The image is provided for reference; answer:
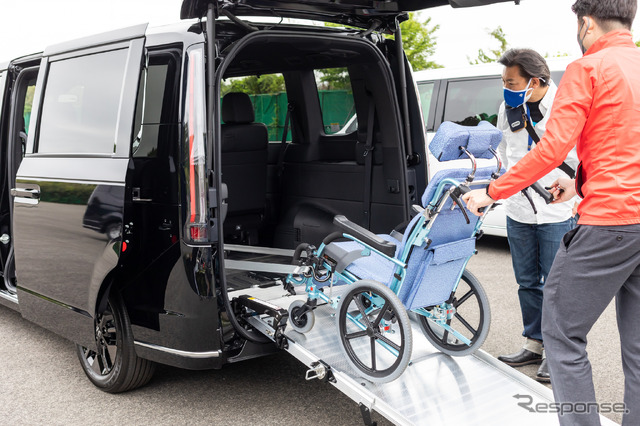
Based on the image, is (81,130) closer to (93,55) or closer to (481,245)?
(93,55)

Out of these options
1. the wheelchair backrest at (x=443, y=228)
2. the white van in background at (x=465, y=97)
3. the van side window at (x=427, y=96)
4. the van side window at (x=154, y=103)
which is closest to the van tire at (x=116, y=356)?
the van side window at (x=154, y=103)

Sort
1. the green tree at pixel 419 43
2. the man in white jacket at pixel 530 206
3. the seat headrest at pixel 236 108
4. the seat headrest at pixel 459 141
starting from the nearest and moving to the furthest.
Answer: the seat headrest at pixel 459 141
the man in white jacket at pixel 530 206
the seat headrest at pixel 236 108
the green tree at pixel 419 43

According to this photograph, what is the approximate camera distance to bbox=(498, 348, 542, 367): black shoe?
157 inches

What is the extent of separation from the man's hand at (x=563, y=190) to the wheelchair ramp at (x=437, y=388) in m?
0.88

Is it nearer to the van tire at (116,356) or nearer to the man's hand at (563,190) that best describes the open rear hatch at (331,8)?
the man's hand at (563,190)

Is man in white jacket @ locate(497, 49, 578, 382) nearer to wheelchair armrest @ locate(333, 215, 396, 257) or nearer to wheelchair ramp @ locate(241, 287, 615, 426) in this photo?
wheelchair ramp @ locate(241, 287, 615, 426)

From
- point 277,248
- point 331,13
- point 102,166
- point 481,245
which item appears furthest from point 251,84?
point 481,245

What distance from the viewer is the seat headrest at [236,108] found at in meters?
4.73

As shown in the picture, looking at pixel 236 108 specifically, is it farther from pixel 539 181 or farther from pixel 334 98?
pixel 539 181

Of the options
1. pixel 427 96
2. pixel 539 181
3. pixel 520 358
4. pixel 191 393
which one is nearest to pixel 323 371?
pixel 191 393

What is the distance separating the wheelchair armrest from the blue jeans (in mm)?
1265

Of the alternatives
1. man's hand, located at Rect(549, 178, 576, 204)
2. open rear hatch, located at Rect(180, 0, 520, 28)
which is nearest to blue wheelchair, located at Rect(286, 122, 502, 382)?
man's hand, located at Rect(549, 178, 576, 204)

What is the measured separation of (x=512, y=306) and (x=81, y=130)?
12.1ft

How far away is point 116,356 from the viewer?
11.2 ft
